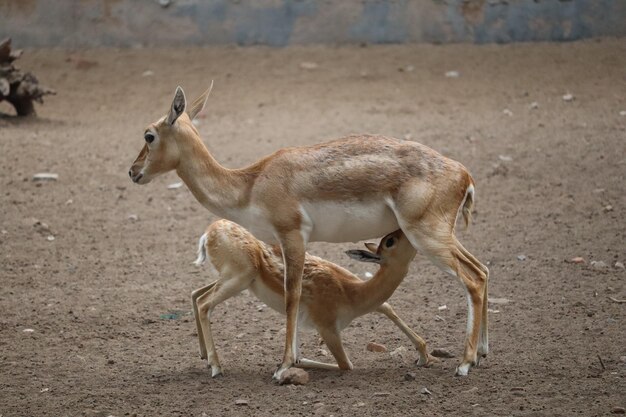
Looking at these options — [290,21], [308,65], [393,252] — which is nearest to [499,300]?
[393,252]

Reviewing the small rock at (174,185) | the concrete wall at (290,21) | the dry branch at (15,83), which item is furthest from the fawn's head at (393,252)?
the concrete wall at (290,21)

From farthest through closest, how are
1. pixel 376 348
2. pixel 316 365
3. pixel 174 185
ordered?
pixel 174 185, pixel 376 348, pixel 316 365

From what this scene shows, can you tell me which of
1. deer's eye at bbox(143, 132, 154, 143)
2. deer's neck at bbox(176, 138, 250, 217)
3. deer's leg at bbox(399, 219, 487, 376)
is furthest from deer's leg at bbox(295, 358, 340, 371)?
deer's eye at bbox(143, 132, 154, 143)

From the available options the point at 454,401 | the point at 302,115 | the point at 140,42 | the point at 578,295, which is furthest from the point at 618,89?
the point at 454,401

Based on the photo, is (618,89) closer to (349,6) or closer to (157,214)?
(349,6)

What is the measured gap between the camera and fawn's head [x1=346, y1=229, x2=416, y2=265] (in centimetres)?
567

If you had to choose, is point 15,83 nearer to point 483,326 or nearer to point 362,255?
point 362,255

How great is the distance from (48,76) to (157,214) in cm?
528

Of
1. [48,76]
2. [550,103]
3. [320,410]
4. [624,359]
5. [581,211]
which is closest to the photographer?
[320,410]

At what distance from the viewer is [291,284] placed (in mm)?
5516

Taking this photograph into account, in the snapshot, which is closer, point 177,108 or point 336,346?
point 177,108

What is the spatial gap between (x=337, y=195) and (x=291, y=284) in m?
0.55

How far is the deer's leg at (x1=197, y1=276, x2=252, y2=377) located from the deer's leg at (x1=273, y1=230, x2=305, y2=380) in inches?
14.2

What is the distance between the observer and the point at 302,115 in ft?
37.8
